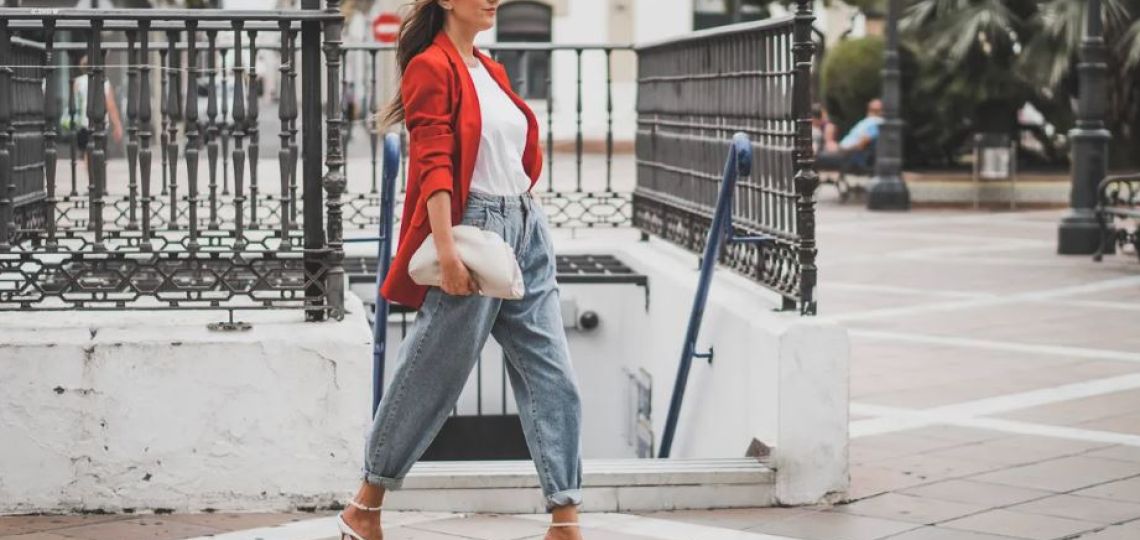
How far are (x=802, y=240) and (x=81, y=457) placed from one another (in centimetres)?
246

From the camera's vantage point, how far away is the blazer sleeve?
4.78 m

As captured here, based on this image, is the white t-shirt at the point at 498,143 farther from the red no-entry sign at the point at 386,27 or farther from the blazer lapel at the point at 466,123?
the red no-entry sign at the point at 386,27

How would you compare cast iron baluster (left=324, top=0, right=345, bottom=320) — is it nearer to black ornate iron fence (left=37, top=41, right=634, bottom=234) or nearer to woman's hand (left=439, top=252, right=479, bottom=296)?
black ornate iron fence (left=37, top=41, right=634, bottom=234)

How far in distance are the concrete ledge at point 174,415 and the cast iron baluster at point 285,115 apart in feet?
1.85

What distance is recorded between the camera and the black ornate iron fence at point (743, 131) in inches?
246

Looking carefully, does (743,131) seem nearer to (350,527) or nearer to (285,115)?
(285,115)

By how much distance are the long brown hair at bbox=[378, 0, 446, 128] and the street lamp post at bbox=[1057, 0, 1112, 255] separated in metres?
12.0

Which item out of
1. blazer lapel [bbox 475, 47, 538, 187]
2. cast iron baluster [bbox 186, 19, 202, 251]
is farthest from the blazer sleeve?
cast iron baluster [bbox 186, 19, 202, 251]

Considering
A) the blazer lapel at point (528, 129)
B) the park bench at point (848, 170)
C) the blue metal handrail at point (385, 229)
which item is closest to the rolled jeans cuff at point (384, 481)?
→ the blazer lapel at point (528, 129)

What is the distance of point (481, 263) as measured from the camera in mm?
4781

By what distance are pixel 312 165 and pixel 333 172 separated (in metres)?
0.11

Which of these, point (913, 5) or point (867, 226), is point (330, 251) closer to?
point (867, 226)

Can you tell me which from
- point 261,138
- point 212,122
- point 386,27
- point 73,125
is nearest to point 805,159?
point 212,122

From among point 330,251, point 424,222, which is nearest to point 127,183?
point 330,251
